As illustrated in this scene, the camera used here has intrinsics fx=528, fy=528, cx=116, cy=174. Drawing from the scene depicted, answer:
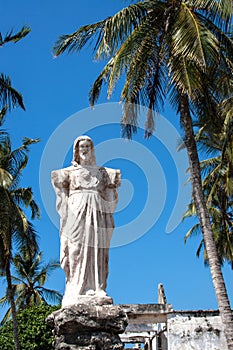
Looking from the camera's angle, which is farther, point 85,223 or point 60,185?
point 60,185

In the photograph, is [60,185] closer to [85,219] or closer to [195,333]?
[85,219]

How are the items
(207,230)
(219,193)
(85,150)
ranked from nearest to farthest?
(85,150) → (207,230) → (219,193)

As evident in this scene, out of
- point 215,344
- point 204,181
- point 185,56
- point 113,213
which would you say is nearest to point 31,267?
point 204,181

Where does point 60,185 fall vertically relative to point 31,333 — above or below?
below

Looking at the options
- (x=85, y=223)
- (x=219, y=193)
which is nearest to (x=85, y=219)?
(x=85, y=223)

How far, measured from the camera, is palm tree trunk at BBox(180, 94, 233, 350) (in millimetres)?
10906

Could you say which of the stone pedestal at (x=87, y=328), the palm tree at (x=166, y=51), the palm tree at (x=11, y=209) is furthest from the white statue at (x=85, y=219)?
the palm tree at (x=11, y=209)

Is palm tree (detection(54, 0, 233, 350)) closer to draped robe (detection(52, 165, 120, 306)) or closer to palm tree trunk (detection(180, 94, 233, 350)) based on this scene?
palm tree trunk (detection(180, 94, 233, 350))

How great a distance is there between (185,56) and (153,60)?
5.29 ft

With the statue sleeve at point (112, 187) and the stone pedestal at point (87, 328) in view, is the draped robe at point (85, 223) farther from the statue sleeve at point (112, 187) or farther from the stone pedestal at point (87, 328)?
the stone pedestal at point (87, 328)

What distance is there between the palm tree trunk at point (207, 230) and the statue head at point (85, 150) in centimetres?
552

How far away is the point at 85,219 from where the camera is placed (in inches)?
248

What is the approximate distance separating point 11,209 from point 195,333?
7.59m

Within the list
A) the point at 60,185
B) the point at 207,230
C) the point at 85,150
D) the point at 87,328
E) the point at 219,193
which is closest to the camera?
the point at 87,328
